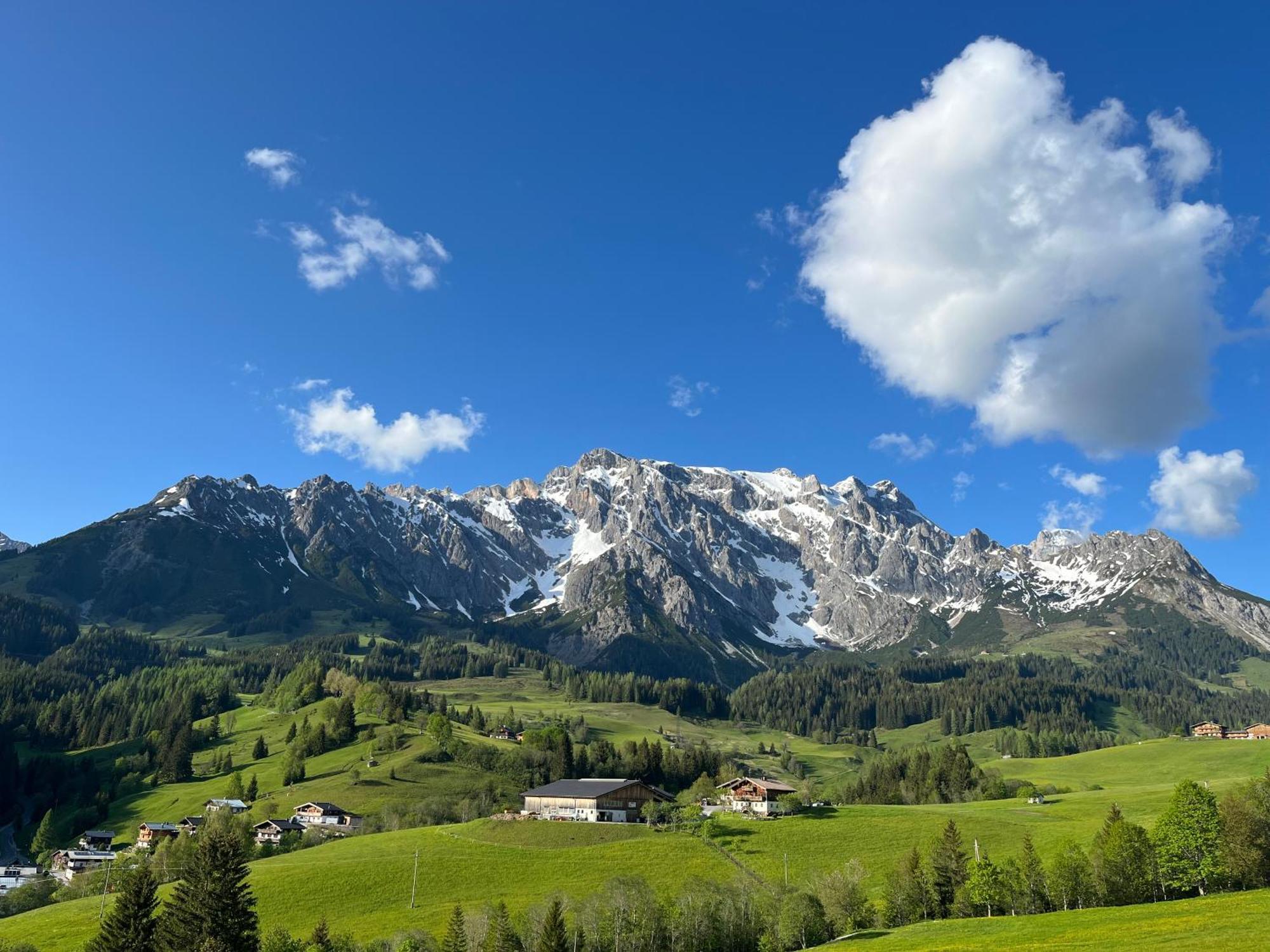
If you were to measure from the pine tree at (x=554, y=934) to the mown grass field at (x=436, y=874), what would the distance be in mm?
14881

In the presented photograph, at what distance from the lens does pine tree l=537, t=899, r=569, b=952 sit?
254 ft

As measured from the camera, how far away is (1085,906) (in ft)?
280

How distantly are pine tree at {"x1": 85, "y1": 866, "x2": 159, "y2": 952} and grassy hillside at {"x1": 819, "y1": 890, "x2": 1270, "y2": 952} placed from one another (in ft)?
169

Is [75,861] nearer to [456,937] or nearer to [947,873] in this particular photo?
[456,937]

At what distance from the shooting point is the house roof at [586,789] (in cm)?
14750

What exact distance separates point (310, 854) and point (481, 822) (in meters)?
26.2

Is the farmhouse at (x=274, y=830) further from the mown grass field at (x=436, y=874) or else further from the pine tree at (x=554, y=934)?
the pine tree at (x=554, y=934)

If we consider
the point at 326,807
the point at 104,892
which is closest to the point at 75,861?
the point at 326,807

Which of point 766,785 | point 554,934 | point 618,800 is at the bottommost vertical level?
point 554,934

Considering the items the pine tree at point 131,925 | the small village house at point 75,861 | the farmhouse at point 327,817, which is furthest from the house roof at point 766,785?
the small village house at point 75,861

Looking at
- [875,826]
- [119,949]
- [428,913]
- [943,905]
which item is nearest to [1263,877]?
[943,905]

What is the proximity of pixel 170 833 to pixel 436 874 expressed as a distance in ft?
303

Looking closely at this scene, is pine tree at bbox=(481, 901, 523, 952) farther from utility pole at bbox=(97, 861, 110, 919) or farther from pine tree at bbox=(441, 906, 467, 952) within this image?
utility pole at bbox=(97, 861, 110, 919)

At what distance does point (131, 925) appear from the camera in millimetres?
60969
